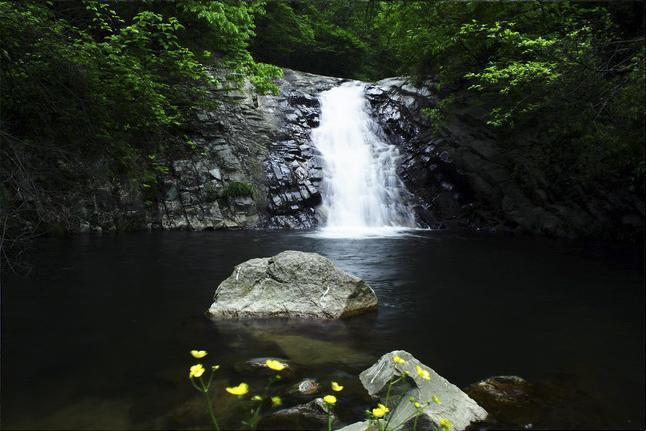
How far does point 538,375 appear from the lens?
15.0 feet

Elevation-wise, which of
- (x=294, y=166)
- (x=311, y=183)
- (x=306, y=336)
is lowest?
(x=306, y=336)

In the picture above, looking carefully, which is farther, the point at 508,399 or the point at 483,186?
the point at 483,186

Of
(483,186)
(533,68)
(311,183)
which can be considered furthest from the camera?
(311,183)

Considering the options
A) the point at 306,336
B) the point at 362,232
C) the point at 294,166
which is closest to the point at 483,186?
the point at 362,232

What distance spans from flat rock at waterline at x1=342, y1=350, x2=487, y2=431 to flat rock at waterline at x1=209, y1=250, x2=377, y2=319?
2.23 m

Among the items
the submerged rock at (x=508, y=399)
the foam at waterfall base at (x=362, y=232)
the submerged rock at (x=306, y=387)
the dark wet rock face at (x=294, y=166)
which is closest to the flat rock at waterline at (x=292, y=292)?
the submerged rock at (x=306, y=387)

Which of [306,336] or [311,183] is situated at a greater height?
[311,183]

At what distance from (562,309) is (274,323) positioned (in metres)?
4.44

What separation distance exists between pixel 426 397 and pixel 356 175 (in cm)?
1536

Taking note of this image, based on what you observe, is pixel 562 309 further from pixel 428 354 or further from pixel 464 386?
pixel 464 386

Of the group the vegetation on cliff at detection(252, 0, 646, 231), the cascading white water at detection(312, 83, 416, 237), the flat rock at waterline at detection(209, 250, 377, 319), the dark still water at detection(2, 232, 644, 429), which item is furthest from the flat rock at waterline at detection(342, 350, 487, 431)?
the cascading white water at detection(312, 83, 416, 237)

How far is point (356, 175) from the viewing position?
737 inches

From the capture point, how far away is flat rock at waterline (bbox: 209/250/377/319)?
6.28 metres

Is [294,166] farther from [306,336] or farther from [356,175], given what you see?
[306,336]
